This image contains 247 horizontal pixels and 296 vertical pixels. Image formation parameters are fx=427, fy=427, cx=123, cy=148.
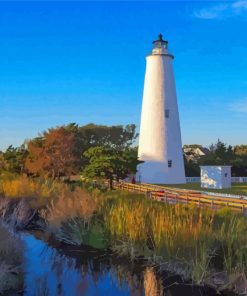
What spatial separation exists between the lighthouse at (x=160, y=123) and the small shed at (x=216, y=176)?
8.16 ft

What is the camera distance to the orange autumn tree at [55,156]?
2842cm

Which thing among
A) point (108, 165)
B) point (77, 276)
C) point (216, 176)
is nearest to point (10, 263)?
point (77, 276)

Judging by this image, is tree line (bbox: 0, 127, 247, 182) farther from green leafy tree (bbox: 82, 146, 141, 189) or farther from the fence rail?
the fence rail

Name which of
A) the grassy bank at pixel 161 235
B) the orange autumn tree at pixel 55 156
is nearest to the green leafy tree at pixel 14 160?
the orange autumn tree at pixel 55 156

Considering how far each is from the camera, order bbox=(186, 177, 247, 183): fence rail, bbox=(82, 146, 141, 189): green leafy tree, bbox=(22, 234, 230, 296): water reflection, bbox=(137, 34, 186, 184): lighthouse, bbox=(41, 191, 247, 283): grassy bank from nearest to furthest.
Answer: bbox=(22, 234, 230, 296): water reflection < bbox=(41, 191, 247, 283): grassy bank < bbox=(82, 146, 141, 189): green leafy tree < bbox=(137, 34, 186, 184): lighthouse < bbox=(186, 177, 247, 183): fence rail

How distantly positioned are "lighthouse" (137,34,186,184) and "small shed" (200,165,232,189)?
249 cm

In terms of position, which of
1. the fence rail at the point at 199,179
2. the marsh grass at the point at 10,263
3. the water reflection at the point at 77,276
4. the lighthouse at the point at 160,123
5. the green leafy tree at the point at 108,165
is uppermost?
the lighthouse at the point at 160,123

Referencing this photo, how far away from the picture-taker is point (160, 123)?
3209 cm

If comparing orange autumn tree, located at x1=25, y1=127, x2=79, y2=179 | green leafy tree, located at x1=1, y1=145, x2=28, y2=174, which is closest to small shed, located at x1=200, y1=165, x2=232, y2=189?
orange autumn tree, located at x1=25, y1=127, x2=79, y2=179

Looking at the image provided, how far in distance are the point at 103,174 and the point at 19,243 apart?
13411 mm

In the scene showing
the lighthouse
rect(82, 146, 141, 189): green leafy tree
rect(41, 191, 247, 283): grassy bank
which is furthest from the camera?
the lighthouse

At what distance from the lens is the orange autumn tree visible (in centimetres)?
2842

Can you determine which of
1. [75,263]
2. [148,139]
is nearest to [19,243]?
[75,263]

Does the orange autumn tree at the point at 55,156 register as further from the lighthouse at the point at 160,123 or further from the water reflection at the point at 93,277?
the water reflection at the point at 93,277
